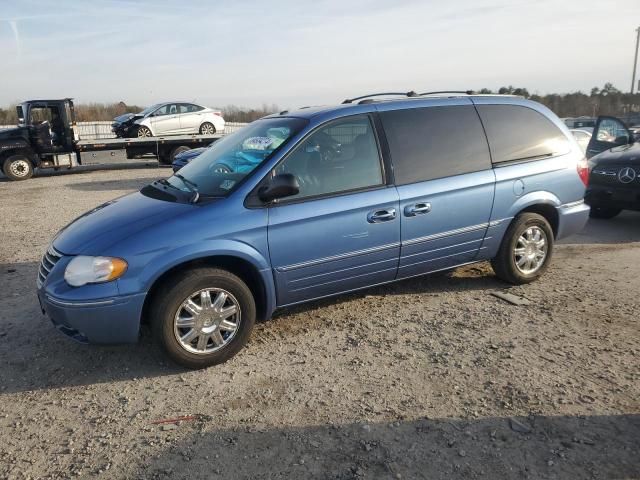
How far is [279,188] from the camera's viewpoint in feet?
11.8

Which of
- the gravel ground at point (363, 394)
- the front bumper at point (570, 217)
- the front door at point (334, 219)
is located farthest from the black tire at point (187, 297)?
the front bumper at point (570, 217)

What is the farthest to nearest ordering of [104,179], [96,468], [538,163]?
[104,179]
[538,163]
[96,468]

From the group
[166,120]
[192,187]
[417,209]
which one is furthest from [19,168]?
[417,209]

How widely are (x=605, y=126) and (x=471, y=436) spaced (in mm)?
8430

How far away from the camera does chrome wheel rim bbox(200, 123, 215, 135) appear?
20223mm

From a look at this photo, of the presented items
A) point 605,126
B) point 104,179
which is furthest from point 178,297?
point 104,179

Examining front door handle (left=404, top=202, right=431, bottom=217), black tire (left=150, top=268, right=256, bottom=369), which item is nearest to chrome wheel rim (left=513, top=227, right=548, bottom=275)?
front door handle (left=404, top=202, right=431, bottom=217)

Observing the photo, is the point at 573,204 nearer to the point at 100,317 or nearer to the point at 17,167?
the point at 100,317

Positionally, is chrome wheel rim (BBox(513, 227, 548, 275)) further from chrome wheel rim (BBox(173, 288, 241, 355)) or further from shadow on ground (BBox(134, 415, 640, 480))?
chrome wheel rim (BBox(173, 288, 241, 355))

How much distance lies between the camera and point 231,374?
3566 millimetres

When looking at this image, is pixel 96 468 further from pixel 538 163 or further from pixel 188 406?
pixel 538 163

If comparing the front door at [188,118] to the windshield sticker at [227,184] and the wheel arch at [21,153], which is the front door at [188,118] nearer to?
the wheel arch at [21,153]

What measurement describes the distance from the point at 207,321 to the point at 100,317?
0.69 metres

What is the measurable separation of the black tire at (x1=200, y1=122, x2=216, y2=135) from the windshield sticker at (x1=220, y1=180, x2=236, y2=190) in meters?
→ 17.2
